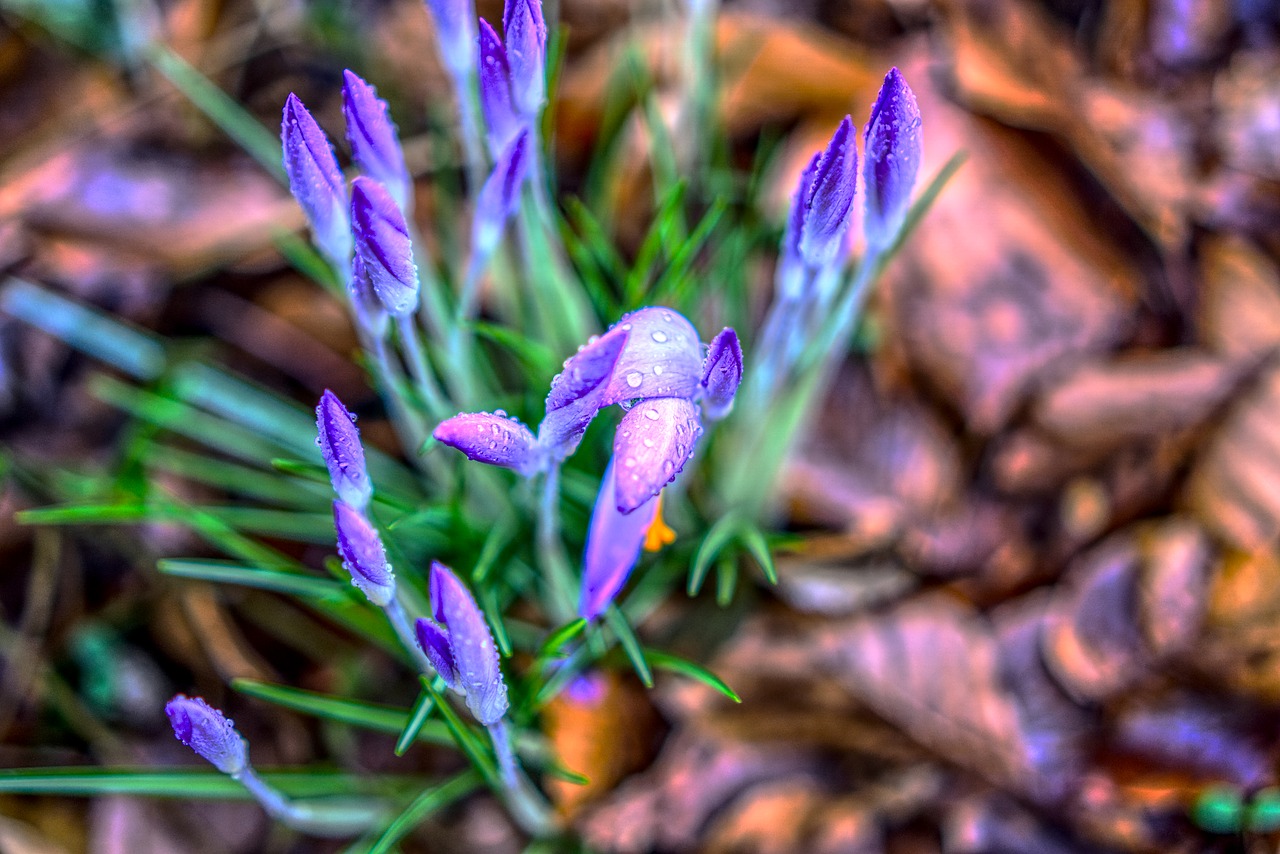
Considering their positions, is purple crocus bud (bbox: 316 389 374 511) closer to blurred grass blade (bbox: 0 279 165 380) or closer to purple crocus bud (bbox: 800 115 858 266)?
purple crocus bud (bbox: 800 115 858 266)

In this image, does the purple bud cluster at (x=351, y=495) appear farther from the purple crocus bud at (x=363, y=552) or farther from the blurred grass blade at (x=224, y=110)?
the blurred grass blade at (x=224, y=110)

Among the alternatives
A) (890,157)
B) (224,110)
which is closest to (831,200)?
(890,157)

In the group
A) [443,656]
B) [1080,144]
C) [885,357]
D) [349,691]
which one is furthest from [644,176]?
[443,656]

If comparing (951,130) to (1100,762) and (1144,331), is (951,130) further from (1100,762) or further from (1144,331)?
(1100,762)

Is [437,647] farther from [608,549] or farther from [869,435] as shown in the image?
[869,435]

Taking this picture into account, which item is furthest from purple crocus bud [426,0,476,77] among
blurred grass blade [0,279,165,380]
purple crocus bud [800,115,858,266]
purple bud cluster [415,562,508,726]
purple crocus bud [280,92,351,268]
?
blurred grass blade [0,279,165,380]

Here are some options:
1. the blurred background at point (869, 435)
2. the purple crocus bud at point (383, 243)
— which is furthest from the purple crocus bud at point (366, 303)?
the blurred background at point (869, 435)
